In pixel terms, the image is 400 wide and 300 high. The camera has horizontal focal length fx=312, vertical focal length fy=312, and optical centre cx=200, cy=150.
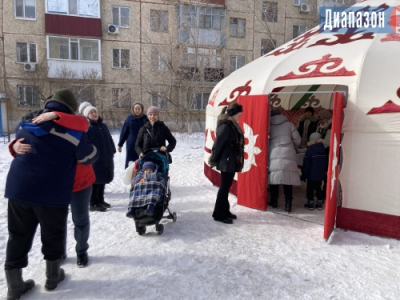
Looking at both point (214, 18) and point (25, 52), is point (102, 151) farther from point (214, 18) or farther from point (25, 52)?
point (214, 18)

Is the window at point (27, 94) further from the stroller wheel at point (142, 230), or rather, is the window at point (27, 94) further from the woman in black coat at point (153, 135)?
the stroller wheel at point (142, 230)

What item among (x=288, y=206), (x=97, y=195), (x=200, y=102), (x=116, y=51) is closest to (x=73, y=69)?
(x=116, y=51)

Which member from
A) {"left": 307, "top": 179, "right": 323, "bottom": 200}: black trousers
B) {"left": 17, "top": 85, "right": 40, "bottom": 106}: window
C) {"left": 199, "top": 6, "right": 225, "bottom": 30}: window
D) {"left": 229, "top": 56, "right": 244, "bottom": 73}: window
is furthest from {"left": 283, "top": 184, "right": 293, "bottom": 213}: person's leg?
{"left": 17, "top": 85, "right": 40, "bottom": 106}: window

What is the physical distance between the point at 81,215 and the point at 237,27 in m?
17.3

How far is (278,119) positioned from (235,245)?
1.89 meters

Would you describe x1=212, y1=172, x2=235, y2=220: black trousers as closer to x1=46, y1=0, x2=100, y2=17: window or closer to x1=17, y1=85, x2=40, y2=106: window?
x1=17, y1=85, x2=40, y2=106: window

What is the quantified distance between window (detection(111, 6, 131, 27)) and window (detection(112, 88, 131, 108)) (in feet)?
11.8

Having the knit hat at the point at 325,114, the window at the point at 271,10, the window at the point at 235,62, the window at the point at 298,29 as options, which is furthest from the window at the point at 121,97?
the knit hat at the point at 325,114

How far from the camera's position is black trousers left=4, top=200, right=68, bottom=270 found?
91.4 inches

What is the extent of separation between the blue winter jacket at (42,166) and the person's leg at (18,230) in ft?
0.27

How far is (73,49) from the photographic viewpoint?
1630 centimetres

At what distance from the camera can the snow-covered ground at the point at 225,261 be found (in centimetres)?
257

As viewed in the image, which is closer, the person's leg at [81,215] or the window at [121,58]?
the person's leg at [81,215]

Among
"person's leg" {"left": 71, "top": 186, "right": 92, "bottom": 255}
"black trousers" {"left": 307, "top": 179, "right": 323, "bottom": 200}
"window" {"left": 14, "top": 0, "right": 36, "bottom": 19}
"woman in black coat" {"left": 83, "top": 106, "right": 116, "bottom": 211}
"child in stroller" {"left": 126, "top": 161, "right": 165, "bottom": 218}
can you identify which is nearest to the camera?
"person's leg" {"left": 71, "top": 186, "right": 92, "bottom": 255}
